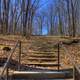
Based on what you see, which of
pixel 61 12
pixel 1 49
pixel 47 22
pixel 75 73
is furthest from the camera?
pixel 47 22

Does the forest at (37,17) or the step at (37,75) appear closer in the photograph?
the step at (37,75)

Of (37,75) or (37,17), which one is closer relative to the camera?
(37,75)

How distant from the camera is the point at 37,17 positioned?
4794cm

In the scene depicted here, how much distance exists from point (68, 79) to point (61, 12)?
33964 mm

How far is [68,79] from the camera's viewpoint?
7.02m

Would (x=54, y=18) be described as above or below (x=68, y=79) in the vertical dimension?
above

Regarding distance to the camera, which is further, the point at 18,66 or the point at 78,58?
the point at 78,58

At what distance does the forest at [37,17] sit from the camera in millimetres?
25531

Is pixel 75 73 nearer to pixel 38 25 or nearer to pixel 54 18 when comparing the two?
pixel 54 18

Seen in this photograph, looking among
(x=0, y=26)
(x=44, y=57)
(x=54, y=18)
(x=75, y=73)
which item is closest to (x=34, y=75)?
(x=75, y=73)

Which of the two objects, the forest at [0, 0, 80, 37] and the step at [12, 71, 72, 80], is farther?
the forest at [0, 0, 80, 37]

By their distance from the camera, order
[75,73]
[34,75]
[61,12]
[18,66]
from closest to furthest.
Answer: [75,73] → [34,75] → [18,66] → [61,12]

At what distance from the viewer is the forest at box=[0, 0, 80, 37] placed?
25.5 m

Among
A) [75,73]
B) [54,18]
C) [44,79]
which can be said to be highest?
[54,18]
